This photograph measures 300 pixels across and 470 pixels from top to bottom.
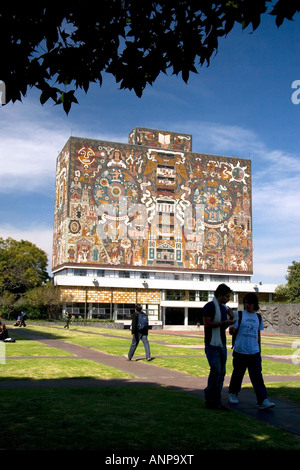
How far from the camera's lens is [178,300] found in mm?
72812

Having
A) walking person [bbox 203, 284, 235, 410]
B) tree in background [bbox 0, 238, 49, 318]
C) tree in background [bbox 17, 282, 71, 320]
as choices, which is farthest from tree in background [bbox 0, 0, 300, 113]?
tree in background [bbox 0, 238, 49, 318]

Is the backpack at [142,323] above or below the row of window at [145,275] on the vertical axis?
below

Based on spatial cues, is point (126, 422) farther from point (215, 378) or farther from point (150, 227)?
point (150, 227)

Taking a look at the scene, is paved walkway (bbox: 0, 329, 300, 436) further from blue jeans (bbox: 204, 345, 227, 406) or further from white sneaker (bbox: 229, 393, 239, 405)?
blue jeans (bbox: 204, 345, 227, 406)

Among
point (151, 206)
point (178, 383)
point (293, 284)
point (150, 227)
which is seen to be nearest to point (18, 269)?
point (150, 227)

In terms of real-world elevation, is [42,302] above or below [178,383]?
above

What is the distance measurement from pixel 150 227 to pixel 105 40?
68006 mm

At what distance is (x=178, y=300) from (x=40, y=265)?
2043 centimetres

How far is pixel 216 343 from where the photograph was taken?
285 inches

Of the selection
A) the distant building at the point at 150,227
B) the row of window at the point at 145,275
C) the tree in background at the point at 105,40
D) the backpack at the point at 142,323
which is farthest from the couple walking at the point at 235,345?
the row of window at the point at 145,275

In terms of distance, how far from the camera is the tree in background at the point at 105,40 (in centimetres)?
486

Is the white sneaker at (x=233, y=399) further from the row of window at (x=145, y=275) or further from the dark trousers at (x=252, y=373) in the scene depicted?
the row of window at (x=145, y=275)

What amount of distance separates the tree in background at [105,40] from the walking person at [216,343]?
11.0ft

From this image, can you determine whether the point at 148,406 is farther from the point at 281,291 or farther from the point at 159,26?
the point at 281,291
